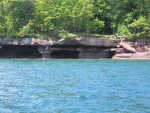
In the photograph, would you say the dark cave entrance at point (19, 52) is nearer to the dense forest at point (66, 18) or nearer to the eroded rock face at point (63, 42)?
the dense forest at point (66, 18)

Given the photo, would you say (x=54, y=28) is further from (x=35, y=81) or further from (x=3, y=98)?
(x=3, y=98)

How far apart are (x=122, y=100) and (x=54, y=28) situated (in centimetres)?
5557

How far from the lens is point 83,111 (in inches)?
786

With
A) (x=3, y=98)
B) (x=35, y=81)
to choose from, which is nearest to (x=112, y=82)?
(x=35, y=81)

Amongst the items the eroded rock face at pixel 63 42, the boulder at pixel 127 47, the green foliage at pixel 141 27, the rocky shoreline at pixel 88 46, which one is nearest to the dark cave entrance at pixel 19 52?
the rocky shoreline at pixel 88 46

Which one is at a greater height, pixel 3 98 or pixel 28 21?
pixel 28 21

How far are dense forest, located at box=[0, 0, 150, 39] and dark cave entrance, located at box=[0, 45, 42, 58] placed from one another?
3.26 m

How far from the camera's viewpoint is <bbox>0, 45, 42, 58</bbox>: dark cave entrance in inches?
3054

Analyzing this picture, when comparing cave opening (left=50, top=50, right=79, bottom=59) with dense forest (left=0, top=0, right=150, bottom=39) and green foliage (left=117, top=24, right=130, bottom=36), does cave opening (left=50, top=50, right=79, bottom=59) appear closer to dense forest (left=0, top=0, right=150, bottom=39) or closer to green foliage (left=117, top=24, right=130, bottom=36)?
dense forest (left=0, top=0, right=150, bottom=39)

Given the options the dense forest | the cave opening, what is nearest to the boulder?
the dense forest

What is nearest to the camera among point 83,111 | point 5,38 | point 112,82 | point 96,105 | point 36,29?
point 83,111

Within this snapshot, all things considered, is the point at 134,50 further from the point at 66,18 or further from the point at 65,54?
the point at 66,18

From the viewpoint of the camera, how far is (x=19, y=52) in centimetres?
7906

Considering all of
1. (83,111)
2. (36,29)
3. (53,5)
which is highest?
(53,5)
